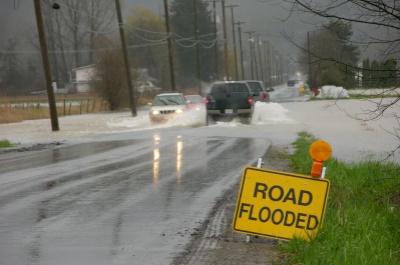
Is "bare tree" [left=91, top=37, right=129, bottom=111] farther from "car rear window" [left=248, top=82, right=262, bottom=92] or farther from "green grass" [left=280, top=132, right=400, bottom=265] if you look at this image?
"green grass" [left=280, top=132, right=400, bottom=265]

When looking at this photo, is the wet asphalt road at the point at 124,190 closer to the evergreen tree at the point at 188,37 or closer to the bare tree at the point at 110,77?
the bare tree at the point at 110,77

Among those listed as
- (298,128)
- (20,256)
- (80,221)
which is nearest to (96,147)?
(298,128)

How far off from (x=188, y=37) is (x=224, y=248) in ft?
332

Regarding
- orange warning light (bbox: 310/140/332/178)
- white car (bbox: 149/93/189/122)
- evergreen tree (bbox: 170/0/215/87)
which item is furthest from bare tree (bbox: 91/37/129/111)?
evergreen tree (bbox: 170/0/215/87)

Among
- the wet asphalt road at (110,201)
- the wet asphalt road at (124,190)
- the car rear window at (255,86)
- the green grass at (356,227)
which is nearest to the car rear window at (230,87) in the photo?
the wet asphalt road at (124,190)

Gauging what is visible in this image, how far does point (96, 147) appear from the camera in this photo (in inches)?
800

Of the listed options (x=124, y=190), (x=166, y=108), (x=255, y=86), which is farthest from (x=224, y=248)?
(x=255, y=86)

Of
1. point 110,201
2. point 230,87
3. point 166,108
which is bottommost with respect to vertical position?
point 166,108

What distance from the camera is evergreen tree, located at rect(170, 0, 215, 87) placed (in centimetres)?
10575

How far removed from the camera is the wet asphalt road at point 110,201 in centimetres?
678

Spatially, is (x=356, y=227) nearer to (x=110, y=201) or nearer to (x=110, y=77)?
(x=110, y=201)

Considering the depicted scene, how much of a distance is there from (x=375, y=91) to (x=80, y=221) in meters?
4.51

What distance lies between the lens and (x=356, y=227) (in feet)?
22.5

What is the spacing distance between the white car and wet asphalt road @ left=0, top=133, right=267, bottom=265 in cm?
1143
